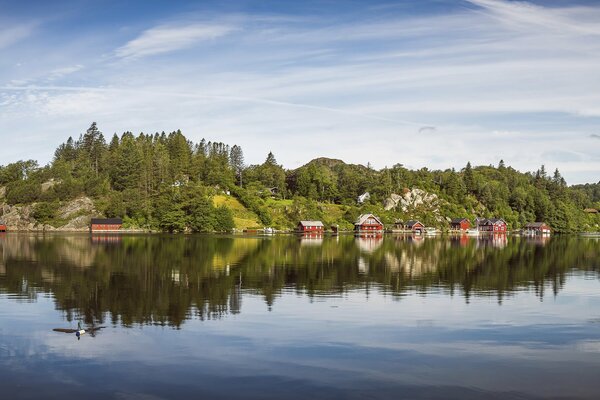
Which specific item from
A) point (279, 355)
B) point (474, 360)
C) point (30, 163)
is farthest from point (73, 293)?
point (30, 163)

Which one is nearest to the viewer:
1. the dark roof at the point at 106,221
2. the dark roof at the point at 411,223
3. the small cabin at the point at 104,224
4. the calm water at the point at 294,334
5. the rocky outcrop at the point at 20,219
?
the calm water at the point at 294,334

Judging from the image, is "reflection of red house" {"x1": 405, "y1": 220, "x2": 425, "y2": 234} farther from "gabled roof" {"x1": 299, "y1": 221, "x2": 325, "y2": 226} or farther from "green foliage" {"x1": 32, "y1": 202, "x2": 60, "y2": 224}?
"green foliage" {"x1": 32, "y1": 202, "x2": 60, "y2": 224}

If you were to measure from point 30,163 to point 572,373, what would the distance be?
205m

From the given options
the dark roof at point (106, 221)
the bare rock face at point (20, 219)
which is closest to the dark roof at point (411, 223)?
the dark roof at point (106, 221)

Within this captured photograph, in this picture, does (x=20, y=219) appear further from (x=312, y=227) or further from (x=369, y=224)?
(x=369, y=224)

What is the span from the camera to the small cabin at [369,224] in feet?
603

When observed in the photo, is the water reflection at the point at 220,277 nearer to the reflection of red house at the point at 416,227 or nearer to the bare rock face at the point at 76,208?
the bare rock face at the point at 76,208

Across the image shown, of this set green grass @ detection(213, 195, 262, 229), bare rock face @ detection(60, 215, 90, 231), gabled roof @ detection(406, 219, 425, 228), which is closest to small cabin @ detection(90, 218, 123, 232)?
bare rock face @ detection(60, 215, 90, 231)

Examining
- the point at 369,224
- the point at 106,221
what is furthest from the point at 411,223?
the point at 106,221

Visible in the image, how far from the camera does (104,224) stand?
522ft

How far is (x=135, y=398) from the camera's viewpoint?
68.0ft

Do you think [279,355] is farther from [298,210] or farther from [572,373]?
[298,210]

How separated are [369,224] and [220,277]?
13457cm

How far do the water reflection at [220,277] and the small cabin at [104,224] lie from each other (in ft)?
247
